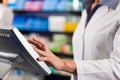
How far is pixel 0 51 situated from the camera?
1.09 meters

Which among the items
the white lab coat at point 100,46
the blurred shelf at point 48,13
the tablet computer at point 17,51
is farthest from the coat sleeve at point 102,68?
the blurred shelf at point 48,13

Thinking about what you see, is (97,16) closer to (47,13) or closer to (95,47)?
(95,47)

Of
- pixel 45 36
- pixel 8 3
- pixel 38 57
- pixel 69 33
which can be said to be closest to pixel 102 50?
pixel 38 57

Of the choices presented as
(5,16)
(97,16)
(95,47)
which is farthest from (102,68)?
(5,16)

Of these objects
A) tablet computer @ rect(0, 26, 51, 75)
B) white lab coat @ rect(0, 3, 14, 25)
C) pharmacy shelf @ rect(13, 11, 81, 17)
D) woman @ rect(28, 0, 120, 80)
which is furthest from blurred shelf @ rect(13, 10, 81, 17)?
tablet computer @ rect(0, 26, 51, 75)

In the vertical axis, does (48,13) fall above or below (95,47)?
below

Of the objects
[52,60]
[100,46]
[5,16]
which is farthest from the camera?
[5,16]

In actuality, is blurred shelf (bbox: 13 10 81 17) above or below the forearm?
below

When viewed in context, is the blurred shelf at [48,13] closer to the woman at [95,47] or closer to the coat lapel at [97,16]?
the woman at [95,47]

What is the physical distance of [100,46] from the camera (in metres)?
1.43

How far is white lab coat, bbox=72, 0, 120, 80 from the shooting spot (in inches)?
47.3

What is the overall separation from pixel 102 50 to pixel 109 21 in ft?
0.60

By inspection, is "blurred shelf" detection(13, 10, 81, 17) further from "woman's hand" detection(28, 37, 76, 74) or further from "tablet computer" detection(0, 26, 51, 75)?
"tablet computer" detection(0, 26, 51, 75)

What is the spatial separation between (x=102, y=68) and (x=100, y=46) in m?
0.26
